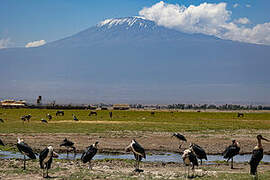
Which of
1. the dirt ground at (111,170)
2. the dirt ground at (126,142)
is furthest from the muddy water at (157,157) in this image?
the dirt ground at (111,170)

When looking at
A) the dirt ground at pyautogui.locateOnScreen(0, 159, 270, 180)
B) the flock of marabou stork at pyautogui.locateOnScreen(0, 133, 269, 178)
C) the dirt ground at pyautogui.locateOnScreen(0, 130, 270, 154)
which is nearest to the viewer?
the flock of marabou stork at pyautogui.locateOnScreen(0, 133, 269, 178)

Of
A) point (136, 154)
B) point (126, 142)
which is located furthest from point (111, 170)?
point (126, 142)

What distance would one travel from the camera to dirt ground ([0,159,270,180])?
601 inches

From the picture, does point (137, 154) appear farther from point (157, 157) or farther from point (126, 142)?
point (126, 142)

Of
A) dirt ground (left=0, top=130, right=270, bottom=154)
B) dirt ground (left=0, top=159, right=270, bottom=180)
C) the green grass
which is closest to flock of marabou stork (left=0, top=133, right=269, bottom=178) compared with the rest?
dirt ground (left=0, top=159, right=270, bottom=180)

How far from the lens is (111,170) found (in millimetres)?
16891

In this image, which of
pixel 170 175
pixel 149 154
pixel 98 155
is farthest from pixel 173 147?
pixel 170 175

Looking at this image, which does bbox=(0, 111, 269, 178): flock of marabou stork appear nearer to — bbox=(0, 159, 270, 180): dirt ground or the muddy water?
bbox=(0, 159, 270, 180): dirt ground

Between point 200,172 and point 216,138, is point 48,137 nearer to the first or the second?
point 216,138

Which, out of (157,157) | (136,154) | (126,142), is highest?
(136,154)

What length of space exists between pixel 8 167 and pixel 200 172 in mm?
7428

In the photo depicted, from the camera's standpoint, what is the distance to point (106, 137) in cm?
3028

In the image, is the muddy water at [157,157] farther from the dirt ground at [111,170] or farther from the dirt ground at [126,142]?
the dirt ground at [111,170]

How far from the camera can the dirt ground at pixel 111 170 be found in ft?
50.1
